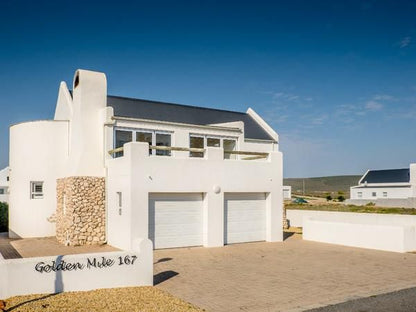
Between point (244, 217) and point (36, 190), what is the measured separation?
10.8 meters

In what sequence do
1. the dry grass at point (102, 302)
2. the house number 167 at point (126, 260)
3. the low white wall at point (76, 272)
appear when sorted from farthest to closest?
the house number 167 at point (126, 260), the low white wall at point (76, 272), the dry grass at point (102, 302)

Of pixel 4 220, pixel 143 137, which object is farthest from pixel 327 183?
pixel 143 137

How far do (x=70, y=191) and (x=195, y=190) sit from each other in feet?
18.4

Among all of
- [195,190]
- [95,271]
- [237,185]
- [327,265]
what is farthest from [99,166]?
[327,265]

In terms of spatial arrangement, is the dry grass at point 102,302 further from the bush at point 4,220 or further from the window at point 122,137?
the bush at point 4,220

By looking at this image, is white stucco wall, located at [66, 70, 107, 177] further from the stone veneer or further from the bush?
the bush

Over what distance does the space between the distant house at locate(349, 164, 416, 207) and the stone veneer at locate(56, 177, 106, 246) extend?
1495 inches

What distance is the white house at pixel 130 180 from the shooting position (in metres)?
16.7

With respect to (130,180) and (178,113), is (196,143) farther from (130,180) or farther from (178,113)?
(130,180)

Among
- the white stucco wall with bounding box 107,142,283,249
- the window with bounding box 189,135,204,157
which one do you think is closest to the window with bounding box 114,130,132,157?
the white stucco wall with bounding box 107,142,283,249

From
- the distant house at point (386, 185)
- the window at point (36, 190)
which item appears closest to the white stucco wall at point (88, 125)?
the window at point (36, 190)

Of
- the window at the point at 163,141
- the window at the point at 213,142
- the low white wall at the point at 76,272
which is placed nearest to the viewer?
the low white wall at the point at 76,272

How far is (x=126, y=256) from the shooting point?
10.4m

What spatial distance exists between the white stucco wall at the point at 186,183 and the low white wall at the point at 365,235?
194cm
